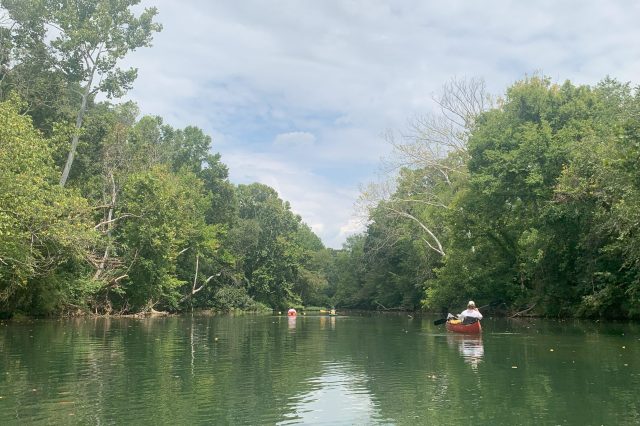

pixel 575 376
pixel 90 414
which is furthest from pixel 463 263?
pixel 90 414

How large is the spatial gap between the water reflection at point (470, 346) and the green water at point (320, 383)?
0.29 ft

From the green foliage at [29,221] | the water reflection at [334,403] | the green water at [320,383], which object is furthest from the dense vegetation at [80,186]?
the water reflection at [334,403]

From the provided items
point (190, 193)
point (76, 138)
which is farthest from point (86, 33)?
point (190, 193)

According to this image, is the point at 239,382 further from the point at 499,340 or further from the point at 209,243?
the point at 209,243

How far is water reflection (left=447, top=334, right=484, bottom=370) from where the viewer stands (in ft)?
52.9

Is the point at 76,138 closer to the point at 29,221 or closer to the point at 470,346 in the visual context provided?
the point at 29,221

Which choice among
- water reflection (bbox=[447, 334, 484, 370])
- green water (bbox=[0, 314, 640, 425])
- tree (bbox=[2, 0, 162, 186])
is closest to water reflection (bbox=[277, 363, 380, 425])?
green water (bbox=[0, 314, 640, 425])

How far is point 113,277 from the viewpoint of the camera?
41656 millimetres

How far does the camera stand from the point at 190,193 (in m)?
57.4

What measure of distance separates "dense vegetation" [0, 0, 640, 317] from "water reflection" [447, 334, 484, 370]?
7.42 m

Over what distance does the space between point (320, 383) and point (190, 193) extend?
4725cm

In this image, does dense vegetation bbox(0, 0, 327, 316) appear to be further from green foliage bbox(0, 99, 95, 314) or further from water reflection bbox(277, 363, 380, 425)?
water reflection bbox(277, 363, 380, 425)

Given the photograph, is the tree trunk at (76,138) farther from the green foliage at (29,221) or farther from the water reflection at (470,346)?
the water reflection at (470,346)

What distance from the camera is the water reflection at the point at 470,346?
634 inches
